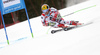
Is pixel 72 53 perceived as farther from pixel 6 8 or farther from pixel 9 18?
pixel 9 18

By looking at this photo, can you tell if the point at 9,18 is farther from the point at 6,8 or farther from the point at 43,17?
the point at 43,17

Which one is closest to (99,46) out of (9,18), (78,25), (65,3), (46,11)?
(78,25)

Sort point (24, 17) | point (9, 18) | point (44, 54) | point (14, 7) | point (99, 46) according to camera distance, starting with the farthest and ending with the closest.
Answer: point (24, 17)
point (9, 18)
point (14, 7)
point (44, 54)
point (99, 46)

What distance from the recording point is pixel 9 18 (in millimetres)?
10969

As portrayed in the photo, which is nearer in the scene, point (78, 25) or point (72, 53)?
point (72, 53)

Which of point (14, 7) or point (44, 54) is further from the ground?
point (14, 7)

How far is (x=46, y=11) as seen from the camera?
428 cm

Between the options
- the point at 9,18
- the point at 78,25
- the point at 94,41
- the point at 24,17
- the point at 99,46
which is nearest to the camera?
the point at 99,46

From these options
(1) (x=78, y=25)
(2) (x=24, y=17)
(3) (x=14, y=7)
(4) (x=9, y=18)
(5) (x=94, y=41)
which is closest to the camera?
(5) (x=94, y=41)

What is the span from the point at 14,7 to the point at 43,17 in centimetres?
101

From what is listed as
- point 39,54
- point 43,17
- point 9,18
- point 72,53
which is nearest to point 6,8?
point 43,17

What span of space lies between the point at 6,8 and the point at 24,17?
6.91m

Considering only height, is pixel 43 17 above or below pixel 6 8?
below

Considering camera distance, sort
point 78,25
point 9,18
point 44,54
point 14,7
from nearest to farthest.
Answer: point 44,54
point 78,25
point 14,7
point 9,18
